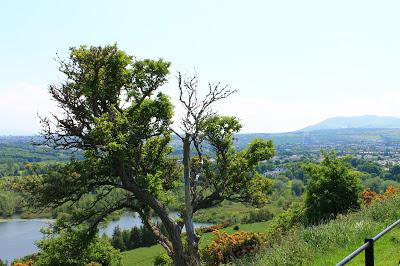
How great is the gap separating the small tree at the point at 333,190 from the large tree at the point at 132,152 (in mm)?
3345

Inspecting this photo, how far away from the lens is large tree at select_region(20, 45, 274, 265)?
73.1 ft

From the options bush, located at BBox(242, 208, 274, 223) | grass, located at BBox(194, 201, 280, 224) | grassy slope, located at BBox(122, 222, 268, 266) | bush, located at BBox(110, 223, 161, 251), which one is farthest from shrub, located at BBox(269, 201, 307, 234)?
grass, located at BBox(194, 201, 280, 224)

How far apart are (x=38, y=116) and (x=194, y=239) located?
10.6 m

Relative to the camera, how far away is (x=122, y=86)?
24.7m

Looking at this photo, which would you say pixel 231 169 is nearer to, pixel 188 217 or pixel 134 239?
pixel 188 217

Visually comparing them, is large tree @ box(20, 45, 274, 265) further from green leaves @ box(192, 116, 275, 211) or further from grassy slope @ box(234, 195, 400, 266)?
grassy slope @ box(234, 195, 400, 266)

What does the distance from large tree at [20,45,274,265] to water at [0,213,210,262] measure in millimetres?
53623

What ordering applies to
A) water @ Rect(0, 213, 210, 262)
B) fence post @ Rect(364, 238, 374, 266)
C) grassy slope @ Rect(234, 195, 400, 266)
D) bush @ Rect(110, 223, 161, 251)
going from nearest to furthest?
fence post @ Rect(364, 238, 374, 266), grassy slope @ Rect(234, 195, 400, 266), bush @ Rect(110, 223, 161, 251), water @ Rect(0, 213, 210, 262)

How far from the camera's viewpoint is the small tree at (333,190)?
87.6ft

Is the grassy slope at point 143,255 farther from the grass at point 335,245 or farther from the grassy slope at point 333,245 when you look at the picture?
the grassy slope at point 333,245

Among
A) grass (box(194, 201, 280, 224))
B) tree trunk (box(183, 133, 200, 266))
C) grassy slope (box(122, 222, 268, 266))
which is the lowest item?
grass (box(194, 201, 280, 224))

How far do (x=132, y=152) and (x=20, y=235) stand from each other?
115 meters

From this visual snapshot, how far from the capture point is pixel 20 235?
4847 inches

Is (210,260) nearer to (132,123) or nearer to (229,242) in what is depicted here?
(229,242)
